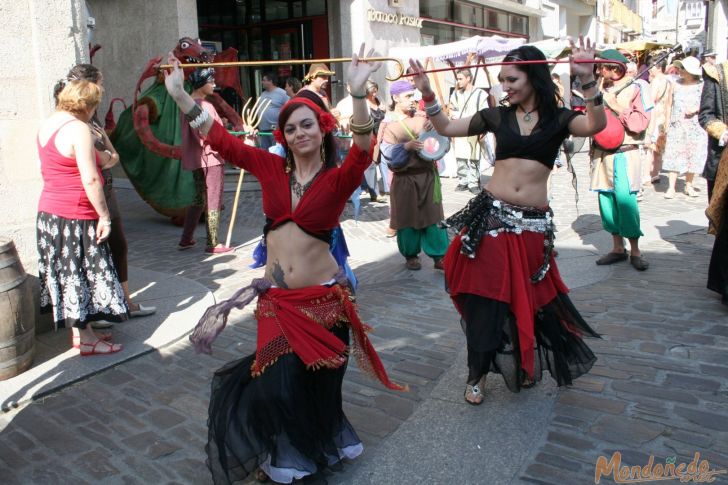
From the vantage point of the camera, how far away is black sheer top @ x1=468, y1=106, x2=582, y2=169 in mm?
3588

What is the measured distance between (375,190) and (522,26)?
15278 mm

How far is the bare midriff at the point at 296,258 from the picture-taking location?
9.85 feet

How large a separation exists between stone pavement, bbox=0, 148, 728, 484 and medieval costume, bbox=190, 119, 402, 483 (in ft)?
1.06

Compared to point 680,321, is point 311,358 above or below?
above

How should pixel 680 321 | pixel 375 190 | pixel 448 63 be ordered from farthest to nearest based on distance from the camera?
pixel 448 63 < pixel 375 190 < pixel 680 321

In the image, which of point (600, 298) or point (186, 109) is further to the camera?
point (600, 298)

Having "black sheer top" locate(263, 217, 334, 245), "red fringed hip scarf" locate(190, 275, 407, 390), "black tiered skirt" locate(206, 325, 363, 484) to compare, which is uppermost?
"black sheer top" locate(263, 217, 334, 245)

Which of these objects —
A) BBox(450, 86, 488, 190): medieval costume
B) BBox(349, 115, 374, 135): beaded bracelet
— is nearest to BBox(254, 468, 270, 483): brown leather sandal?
BBox(349, 115, 374, 135): beaded bracelet

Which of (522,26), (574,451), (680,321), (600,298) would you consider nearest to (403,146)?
(600,298)

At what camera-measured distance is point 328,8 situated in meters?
14.4

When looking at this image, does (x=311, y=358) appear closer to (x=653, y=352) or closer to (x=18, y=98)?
(x=653, y=352)

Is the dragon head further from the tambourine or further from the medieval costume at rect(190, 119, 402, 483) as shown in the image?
the medieval costume at rect(190, 119, 402, 483)

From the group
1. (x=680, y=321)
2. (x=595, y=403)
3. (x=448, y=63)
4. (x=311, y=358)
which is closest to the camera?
(x=311, y=358)

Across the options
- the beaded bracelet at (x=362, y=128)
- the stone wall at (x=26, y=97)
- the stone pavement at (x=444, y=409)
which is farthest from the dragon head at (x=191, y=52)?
the beaded bracelet at (x=362, y=128)
